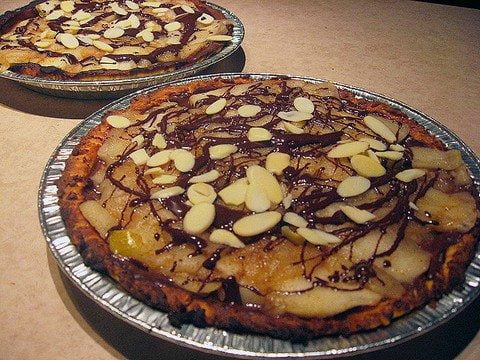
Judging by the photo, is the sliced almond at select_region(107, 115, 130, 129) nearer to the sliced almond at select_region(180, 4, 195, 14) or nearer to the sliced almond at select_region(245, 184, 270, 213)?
the sliced almond at select_region(245, 184, 270, 213)

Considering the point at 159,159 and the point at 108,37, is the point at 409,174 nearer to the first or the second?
the point at 159,159

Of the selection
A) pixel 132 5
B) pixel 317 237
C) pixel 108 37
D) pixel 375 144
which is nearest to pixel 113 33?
pixel 108 37

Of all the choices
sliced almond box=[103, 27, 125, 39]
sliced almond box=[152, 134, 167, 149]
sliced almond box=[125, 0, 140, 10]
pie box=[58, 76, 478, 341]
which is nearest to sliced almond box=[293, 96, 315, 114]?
pie box=[58, 76, 478, 341]

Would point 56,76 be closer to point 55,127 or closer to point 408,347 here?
point 55,127

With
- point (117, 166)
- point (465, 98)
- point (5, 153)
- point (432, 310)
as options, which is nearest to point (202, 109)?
point (117, 166)

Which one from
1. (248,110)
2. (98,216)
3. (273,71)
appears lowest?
(273,71)

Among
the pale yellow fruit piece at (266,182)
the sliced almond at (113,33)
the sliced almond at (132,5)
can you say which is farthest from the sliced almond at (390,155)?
the sliced almond at (132,5)

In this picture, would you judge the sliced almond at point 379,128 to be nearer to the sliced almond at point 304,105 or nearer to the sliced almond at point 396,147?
the sliced almond at point 396,147
